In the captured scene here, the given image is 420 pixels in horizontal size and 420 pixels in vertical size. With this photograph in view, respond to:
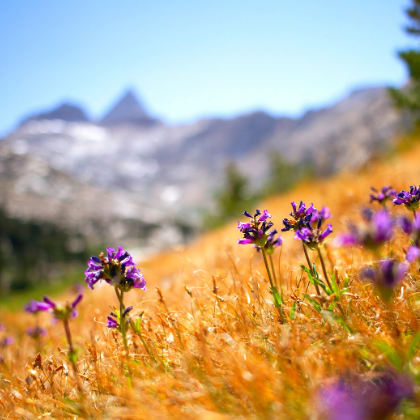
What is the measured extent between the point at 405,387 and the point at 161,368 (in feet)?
4.00

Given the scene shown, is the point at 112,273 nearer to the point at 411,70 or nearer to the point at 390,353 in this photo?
the point at 390,353

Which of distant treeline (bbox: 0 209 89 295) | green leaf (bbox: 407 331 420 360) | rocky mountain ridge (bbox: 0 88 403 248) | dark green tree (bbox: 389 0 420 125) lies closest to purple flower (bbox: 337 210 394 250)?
green leaf (bbox: 407 331 420 360)

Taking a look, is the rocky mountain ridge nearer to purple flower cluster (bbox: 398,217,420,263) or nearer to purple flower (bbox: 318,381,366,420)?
purple flower cluster (bbox: 398,217,420,263)

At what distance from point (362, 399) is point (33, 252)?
23.9 m

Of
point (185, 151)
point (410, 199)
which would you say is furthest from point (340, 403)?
point (185, 151)

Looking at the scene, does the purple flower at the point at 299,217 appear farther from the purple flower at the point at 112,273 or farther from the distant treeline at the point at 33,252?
the distant treeline at the point at 33,252

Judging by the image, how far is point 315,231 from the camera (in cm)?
192

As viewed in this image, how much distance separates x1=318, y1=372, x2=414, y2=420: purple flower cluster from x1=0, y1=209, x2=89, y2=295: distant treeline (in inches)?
821

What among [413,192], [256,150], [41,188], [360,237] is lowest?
[360,237]

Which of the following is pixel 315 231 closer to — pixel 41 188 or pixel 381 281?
pixel 381 281

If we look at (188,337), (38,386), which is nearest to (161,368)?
(188,337)

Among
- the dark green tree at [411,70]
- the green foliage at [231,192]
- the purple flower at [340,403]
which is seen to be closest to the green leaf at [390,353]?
the purple flower at [340,403]

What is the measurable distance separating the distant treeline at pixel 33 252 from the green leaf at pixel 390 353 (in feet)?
68.4

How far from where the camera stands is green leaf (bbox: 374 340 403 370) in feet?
4.11
